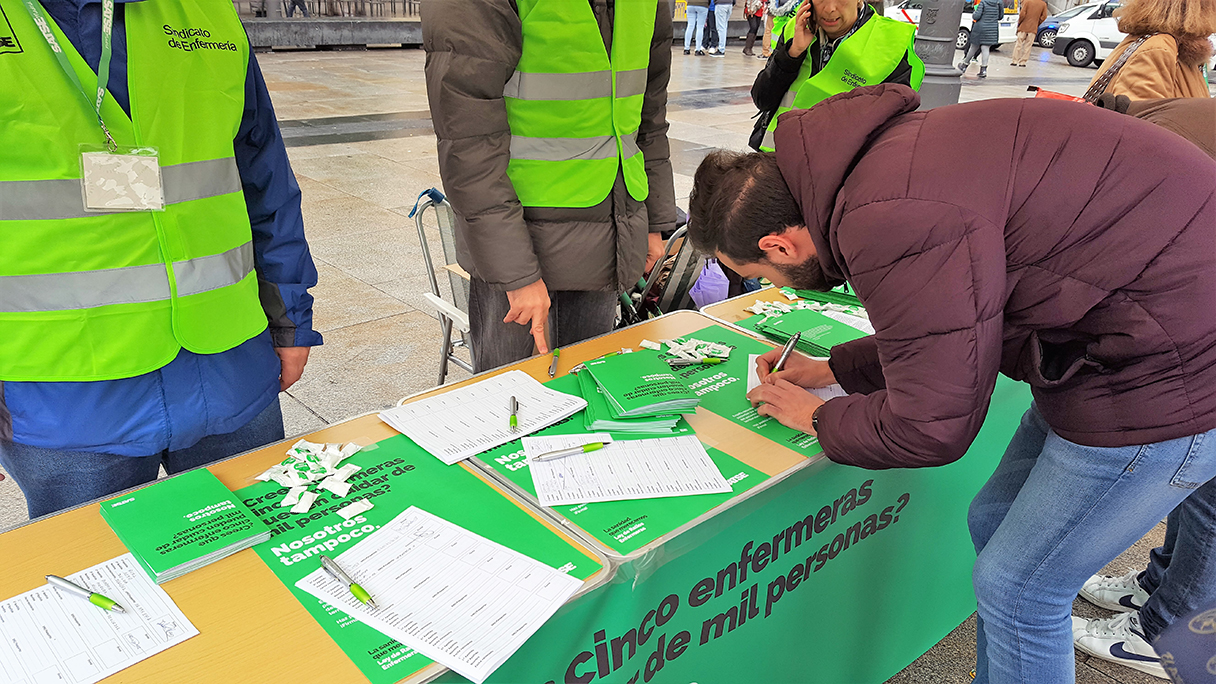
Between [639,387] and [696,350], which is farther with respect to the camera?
[696,350]

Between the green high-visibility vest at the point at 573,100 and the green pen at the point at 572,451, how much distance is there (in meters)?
0.69

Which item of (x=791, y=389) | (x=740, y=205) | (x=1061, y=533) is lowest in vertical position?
(x=1061, y=533)

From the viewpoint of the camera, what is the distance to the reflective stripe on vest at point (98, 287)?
111 centimetres

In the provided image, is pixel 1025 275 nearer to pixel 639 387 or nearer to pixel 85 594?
pixel 639 387

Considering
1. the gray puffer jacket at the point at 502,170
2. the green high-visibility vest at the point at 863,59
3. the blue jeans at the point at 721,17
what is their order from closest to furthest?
the gray puffer jacket at the point at 502,170 → the green high-visibility vest at the point at 863,59 → the blue jeans at the point at 721,17

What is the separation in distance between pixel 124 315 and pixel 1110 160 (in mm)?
1398

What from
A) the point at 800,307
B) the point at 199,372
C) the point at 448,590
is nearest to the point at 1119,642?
the point at 800,307

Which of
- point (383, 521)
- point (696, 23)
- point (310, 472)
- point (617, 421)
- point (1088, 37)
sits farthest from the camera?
point (1088, 37)

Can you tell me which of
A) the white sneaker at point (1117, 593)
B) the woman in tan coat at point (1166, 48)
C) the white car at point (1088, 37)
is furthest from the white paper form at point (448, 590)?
the white car at point (1088, 37)

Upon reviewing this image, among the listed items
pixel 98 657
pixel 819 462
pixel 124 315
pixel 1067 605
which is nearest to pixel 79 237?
pixel 124 315

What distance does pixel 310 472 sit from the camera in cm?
133

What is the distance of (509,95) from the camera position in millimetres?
1780

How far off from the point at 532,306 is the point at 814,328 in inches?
27.9

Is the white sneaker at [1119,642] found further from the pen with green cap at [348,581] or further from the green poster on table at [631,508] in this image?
the pen with green cap at [348,581]
